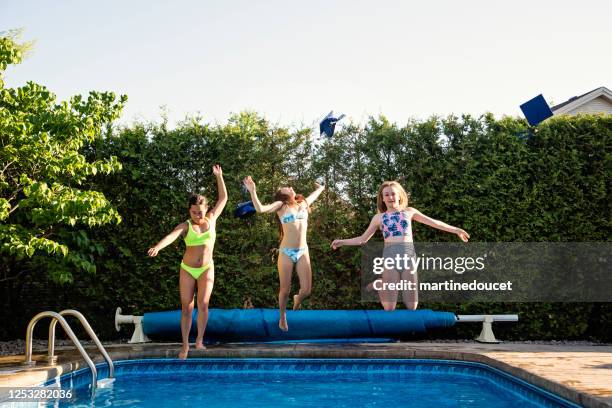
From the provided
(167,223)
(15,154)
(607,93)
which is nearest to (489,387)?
(167,223)

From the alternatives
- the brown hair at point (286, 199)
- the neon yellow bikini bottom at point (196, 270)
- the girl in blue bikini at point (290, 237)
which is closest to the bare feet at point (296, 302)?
the girl in blue bikini at point (290, 237)

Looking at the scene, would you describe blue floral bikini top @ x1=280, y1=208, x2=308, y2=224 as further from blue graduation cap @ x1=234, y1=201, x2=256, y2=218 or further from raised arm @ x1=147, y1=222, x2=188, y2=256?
raised arm @ x1=147, y1=222, x2=188, y2=256

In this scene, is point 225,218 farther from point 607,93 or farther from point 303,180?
point 607,93

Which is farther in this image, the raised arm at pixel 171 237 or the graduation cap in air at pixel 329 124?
the graduation cap in air at pixel 329 124

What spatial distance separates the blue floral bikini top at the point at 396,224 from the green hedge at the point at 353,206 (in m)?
0.60

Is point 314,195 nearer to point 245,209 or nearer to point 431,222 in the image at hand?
point 245,209

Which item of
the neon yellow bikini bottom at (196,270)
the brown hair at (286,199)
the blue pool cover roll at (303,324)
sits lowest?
the blue pool cover roll at (303,324)

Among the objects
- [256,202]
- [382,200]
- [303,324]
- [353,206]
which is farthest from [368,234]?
[256,202]

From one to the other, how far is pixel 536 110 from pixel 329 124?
122 inches

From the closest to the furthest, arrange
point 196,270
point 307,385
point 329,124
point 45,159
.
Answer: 1. point 307,385
2. point 45,159
3. point 196,270
4. point 329,124

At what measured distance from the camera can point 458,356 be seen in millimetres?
7051

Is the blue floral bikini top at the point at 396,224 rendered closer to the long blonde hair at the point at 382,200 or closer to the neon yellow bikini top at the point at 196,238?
the long blonde hair at the point at 382,200

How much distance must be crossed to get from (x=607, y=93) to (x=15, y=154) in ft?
67.2

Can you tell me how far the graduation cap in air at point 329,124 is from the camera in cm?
907
